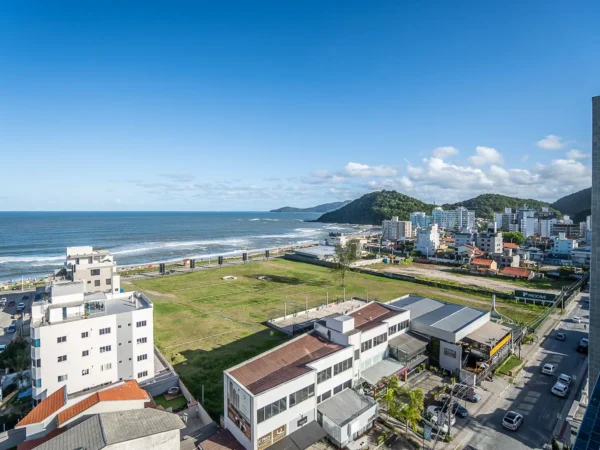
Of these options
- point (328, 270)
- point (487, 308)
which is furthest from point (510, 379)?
point (328, 270)

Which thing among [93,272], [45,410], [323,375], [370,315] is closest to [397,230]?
[370,315]

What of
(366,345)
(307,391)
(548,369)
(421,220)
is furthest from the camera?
(421,220)

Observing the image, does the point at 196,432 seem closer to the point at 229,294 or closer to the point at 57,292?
the point at 57,292

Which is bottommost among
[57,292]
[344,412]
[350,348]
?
[344,412]

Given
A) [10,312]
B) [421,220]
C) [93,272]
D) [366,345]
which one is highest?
[421,220]

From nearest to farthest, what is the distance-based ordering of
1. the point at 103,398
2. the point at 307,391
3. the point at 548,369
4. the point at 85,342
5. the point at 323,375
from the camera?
the point at 103,398 → the point at 307,391 → the point at 323,375 → the point at 85,342 → the point at 548,369

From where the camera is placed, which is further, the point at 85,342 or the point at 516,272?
the point at 516,272

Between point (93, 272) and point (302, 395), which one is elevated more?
point (93, 272)

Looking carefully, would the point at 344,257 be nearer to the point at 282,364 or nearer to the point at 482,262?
the point at 482,262
